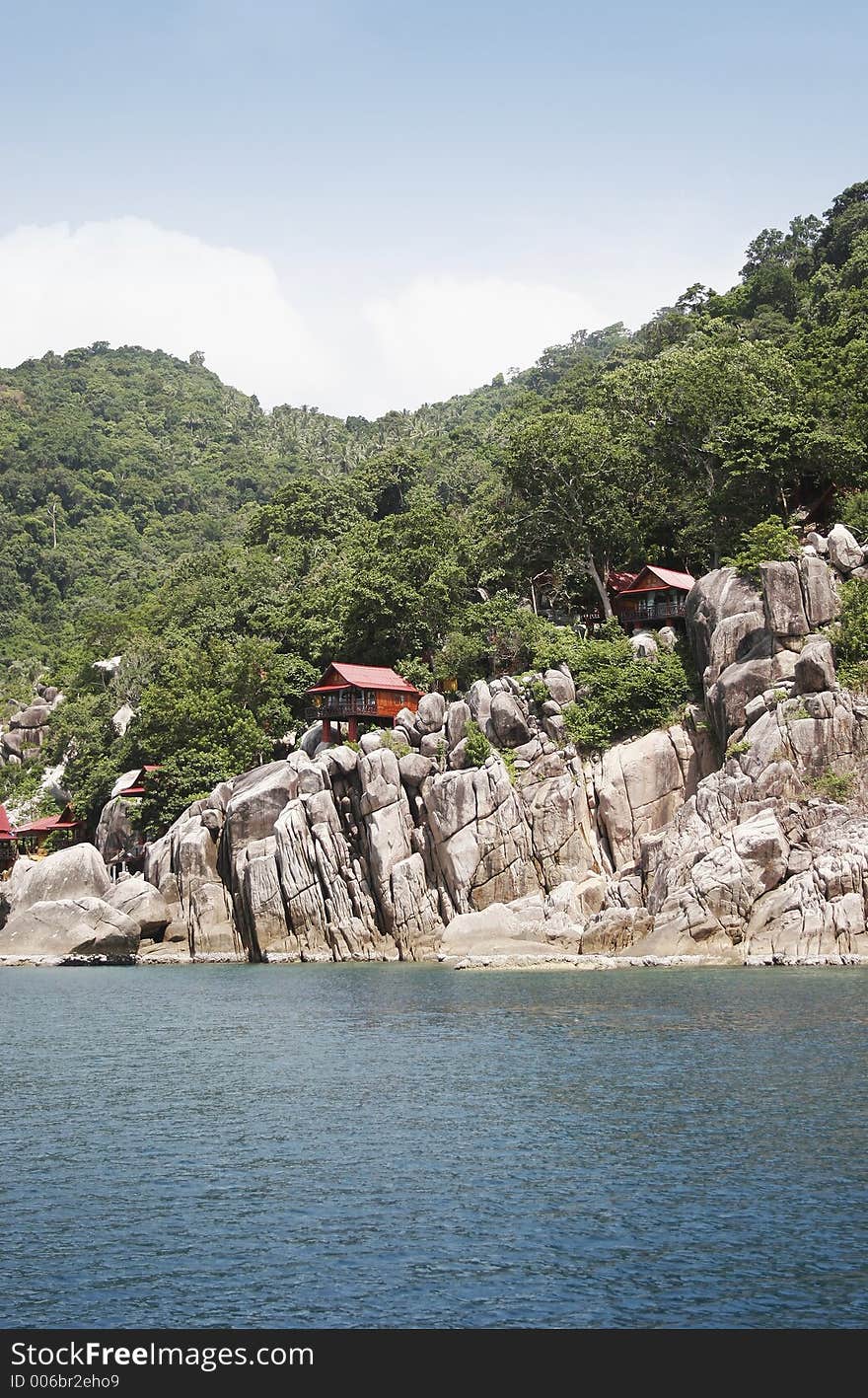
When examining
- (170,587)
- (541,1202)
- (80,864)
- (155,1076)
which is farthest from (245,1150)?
(170,587)

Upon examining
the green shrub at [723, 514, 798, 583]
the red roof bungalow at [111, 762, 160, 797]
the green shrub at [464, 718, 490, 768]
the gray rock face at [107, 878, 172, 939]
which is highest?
the green shrub at [723, 514, 798, 583]

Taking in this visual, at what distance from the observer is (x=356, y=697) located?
211 ft

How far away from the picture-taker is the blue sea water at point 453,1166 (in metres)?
15.2

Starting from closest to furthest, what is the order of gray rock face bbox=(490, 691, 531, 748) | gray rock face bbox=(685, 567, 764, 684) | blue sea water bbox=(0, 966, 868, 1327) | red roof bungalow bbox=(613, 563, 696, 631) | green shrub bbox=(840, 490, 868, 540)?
blue sea water bbox=(0, 966, 868, 1327) < gray rock face bbox=(685, 567, 764, 684) < green shrub bbox=(840, 490, 868, 540) < gray rock face bbox=(490, 691, 531, 748) < red roof bungalow bbox=(613, 563, 696, 631)

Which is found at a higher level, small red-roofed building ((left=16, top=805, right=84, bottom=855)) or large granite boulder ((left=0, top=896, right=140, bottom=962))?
small red-roofed building ((left=16, top=805, right=84, bottom=855))

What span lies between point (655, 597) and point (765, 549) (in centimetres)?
959

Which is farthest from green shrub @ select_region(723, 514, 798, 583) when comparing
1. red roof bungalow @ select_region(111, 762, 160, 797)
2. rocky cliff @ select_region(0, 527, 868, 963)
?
red roof bungalow @ select_region(111, 762, 160, 797)

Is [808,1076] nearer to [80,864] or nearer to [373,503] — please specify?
[80,864]

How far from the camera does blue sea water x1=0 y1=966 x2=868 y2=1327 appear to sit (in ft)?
50.0

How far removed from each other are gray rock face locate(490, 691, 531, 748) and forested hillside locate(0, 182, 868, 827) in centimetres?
391

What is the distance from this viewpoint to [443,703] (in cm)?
6056

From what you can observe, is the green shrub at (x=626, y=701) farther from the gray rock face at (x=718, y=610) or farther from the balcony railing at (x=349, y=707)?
the balcony railing at (x=349, y=707)

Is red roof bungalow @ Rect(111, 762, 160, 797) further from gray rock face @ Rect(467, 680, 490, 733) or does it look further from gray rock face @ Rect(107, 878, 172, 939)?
gray rock face @ Rect(467, 680, 490, 733)

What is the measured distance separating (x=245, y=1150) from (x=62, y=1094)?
291 inches
